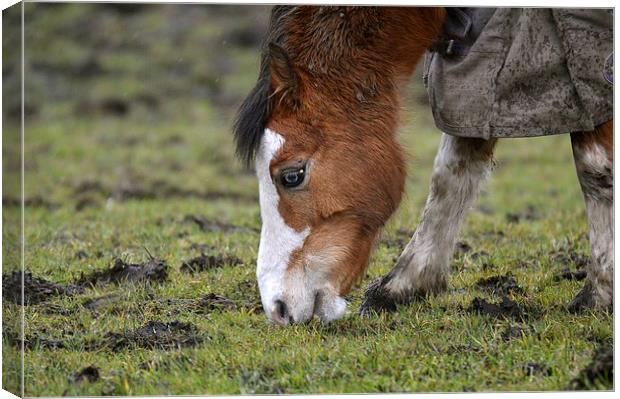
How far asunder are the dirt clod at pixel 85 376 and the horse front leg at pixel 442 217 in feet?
5.87

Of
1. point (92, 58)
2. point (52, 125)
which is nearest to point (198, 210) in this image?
point (52, 125)

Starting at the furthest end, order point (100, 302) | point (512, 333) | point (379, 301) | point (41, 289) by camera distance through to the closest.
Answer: point (41, 289), point (100, 302), point (379, 301), point (512, 333)

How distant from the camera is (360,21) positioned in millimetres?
5332

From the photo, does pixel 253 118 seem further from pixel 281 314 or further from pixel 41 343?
pixel 41 343

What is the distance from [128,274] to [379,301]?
167cm

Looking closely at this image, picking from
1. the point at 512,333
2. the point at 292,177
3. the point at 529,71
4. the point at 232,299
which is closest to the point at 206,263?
the point at 232,299

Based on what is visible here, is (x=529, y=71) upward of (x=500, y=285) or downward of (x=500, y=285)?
upward

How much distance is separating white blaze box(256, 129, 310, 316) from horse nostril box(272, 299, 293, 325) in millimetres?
28

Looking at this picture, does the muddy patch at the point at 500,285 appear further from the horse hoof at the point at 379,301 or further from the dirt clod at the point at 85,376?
the dirt clod at the point at 85,376

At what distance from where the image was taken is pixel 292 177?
5.23 metres

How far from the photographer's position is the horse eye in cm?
523

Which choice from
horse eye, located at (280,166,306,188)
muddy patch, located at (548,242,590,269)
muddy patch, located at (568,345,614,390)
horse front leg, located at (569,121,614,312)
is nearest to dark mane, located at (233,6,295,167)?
horse eye, located at (280,166,306,188)

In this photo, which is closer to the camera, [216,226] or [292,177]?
[292,177]

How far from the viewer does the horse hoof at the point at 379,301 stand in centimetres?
585
